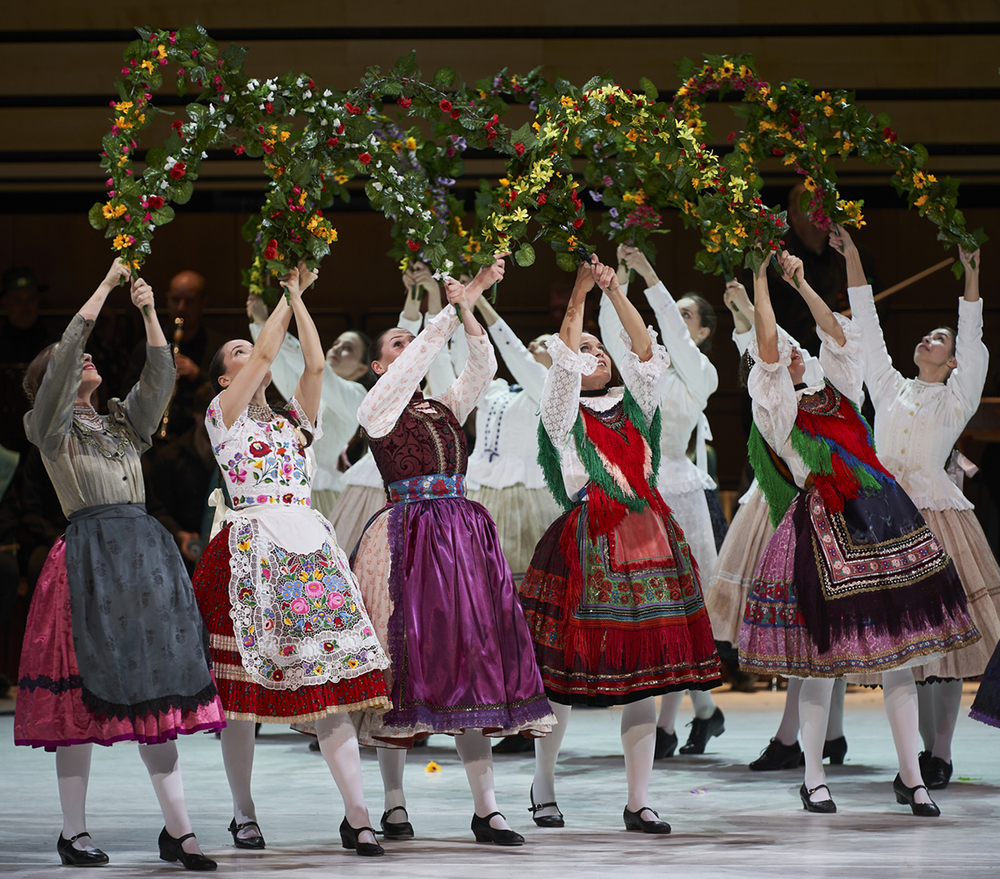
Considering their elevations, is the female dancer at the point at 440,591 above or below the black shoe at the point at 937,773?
above

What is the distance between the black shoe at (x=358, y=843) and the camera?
3365mm

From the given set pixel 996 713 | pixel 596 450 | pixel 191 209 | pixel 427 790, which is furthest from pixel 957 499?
pixel 191 209

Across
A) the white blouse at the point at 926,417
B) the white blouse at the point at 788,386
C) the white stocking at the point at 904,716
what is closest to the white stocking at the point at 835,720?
the white blouse at the point at 926,417

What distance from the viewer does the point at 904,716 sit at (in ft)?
12.8

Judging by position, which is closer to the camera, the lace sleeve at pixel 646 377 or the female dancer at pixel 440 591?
the female dancer at pixel 440 591

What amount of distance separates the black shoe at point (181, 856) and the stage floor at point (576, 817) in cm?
4

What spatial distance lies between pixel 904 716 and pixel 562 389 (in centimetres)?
136

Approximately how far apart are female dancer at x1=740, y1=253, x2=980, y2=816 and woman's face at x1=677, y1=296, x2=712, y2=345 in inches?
52.6

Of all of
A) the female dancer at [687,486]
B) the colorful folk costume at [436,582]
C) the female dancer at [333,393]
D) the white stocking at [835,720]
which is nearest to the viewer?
the colorful folk costume at [436,582]

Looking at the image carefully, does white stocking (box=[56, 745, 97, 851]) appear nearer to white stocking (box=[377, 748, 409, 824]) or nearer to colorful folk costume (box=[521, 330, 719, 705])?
white stocking (box=[377, 748, 409, 824])

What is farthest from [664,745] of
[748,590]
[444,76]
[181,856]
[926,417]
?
[444,76]

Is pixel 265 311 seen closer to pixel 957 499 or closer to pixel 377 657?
pixel 377 657

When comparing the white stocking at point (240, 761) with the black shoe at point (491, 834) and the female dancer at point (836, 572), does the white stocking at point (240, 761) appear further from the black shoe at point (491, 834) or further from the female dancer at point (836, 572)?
the female dancer at point (836, 572)

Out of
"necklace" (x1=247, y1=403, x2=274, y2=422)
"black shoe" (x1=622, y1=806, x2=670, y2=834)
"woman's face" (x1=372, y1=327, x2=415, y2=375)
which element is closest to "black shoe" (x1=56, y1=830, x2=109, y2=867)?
"necklace" (x1=247, y1=403, x2=274, y2=422)
